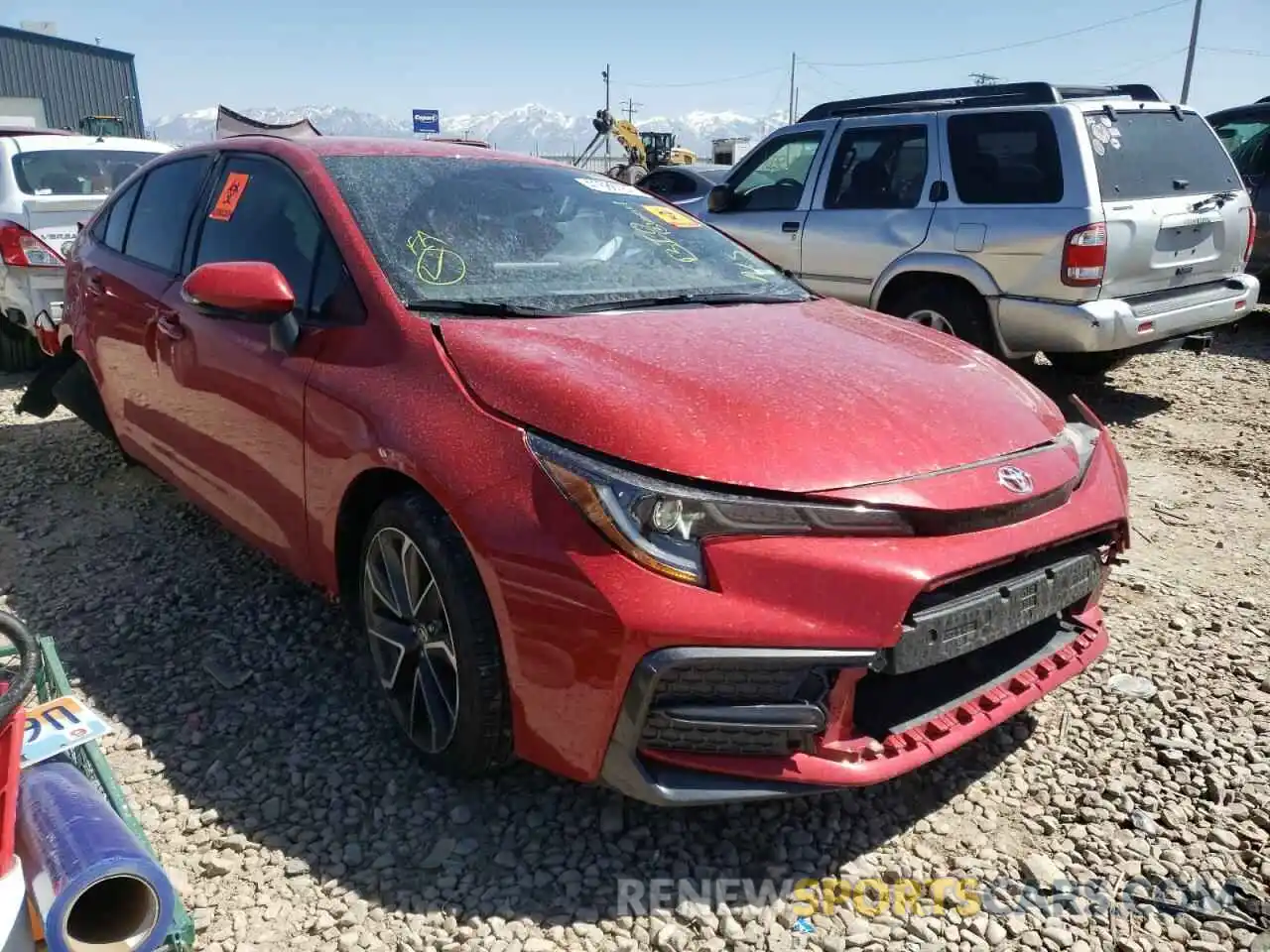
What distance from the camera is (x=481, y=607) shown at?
2.16m

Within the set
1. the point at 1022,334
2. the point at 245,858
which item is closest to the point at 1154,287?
the point at 1022,334

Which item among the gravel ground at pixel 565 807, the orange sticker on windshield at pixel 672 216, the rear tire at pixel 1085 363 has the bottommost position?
the gravel ground at pixel 565 807

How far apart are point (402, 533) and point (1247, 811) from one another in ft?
7.28

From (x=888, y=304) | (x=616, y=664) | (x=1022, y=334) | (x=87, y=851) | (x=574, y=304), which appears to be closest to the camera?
(x=87, y=851)

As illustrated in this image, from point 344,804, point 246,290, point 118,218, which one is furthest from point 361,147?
point 344,804

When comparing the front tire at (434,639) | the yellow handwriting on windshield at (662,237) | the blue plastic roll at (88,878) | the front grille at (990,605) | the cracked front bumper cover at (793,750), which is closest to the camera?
the blue plastic roll at (88,878)

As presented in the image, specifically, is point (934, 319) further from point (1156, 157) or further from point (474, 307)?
point (474, 307)

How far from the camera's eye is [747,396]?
88.3 inches

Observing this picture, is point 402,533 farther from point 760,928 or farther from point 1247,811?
point 1247,811

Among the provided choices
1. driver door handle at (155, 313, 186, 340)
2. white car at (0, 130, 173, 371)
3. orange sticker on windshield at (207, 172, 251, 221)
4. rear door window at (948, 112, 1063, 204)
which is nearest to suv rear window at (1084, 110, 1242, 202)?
rear door window at (948, 112, 1063, 204)

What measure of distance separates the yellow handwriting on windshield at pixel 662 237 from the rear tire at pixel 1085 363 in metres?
3.73

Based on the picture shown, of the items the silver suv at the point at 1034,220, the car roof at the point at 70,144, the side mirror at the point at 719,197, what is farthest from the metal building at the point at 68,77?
the silver suv at the point at 1034,220

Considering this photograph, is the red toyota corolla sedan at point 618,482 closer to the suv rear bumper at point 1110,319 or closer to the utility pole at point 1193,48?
the suv rear bumper at point 1110,319

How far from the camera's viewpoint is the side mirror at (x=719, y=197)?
6910 millimetres
